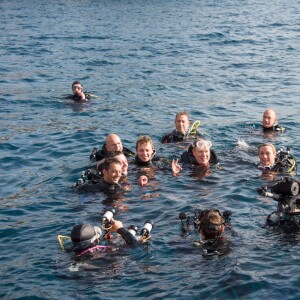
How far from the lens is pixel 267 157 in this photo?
42.4ft

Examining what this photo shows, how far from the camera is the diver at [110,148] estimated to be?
43.5 ft

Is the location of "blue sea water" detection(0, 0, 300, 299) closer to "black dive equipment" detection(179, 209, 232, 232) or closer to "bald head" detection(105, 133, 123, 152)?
"black dive equipment" detection(179, 209, 232, 232)

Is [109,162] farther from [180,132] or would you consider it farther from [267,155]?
[180,132]

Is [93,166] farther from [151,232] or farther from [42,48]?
[42,48]

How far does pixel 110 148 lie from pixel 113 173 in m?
1.88

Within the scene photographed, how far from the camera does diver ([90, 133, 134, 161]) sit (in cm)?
1327

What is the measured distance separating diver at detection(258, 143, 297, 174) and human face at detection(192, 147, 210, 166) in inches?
47.2

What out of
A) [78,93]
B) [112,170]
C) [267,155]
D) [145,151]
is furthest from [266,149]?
[78,93]

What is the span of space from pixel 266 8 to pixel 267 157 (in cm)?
3538

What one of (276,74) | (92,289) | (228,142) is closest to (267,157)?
(228,142)

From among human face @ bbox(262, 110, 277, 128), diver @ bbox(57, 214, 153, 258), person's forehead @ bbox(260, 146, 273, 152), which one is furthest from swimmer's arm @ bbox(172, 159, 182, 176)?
human face @ bbox(262, 110, 277, 128)

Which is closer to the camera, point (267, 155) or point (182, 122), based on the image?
point (267, 155)

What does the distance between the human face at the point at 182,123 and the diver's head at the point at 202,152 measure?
1996 mm

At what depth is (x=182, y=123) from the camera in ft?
50.1
